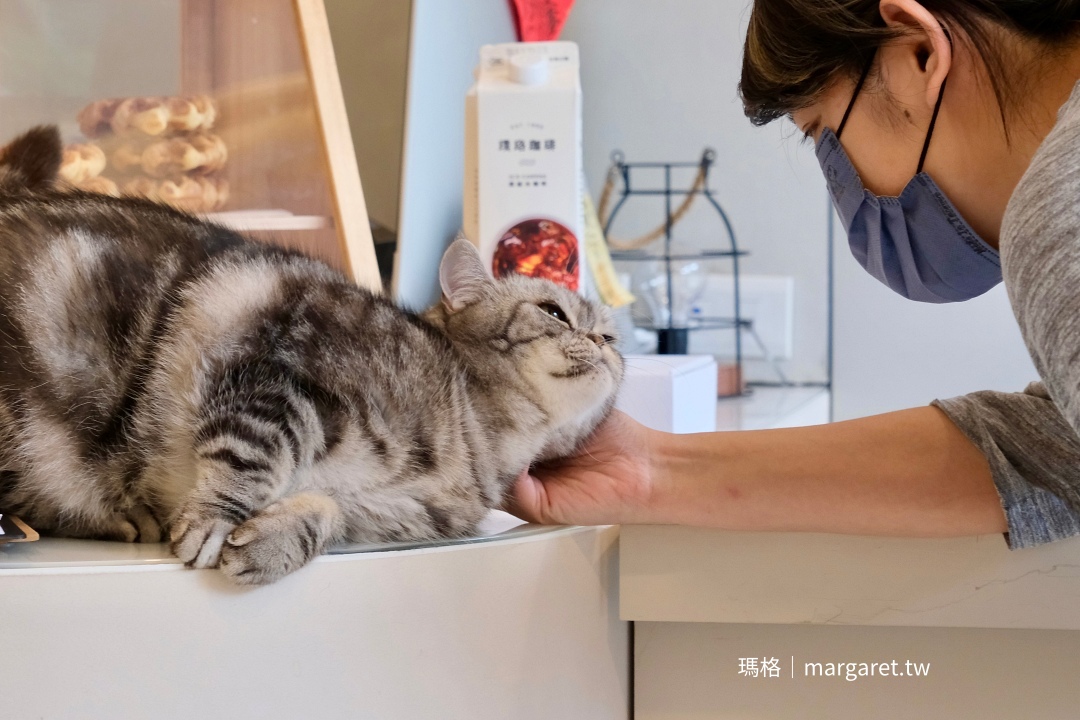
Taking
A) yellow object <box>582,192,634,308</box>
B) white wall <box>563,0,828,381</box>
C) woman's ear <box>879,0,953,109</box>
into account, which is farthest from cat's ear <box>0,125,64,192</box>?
white wall <box>563,0,828,381</box>

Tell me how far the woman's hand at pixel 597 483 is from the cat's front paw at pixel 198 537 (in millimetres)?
320

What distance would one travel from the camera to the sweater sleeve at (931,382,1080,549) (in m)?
0.77

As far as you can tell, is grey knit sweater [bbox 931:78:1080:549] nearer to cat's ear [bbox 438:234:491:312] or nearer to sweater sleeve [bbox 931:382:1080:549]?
sweater sleeve [bbox 931:382:1080:549]

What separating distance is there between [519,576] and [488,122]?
117 cm

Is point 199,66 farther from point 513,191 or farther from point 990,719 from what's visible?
point 990,719

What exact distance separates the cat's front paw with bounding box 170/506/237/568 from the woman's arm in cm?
32

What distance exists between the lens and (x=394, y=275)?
1648mm

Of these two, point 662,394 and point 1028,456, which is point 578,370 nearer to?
point 1028,456

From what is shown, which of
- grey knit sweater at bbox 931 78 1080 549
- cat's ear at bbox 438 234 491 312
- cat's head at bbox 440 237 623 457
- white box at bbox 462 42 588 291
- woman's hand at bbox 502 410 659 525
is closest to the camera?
grey knit sweater at bbox 931 78 1080 549

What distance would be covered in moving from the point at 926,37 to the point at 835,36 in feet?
0.28

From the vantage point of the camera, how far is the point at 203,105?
1.42 meters

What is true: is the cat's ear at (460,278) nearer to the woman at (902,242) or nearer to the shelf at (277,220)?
the woman at (902,242)

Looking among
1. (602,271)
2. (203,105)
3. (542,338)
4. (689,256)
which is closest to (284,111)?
(203,105)

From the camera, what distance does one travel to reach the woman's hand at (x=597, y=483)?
857 millimetres
